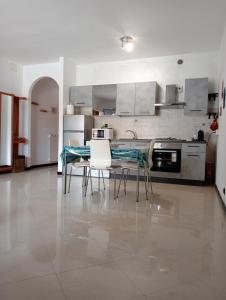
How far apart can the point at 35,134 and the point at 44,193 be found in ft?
13.2

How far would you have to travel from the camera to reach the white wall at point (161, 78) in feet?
18.2

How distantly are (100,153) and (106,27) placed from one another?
230 centimetres

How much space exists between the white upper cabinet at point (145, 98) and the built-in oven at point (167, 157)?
2.98 feet

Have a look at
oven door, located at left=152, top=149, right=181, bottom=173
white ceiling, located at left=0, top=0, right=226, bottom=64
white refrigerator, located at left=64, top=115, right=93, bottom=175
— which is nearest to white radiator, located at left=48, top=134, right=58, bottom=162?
white refrigerator, located at left=64, top=115, right=93, bottom=175

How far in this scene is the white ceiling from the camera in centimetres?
370

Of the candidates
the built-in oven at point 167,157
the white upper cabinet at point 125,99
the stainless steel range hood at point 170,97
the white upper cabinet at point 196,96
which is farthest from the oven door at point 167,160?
the white upper cabinet at point 125,99

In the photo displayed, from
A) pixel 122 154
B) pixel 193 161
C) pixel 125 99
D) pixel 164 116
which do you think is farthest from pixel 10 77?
pixel 193 161

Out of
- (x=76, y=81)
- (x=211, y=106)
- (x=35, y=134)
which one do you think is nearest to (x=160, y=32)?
(x=211, y=106)

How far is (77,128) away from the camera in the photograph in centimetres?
611

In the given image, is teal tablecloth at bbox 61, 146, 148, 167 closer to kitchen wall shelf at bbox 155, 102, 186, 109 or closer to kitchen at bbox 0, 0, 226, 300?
kitchen at bbox 0, 0, 226, 300

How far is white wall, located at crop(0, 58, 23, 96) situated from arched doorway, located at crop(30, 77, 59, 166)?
435mm

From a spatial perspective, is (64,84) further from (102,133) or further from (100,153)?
(100,153)

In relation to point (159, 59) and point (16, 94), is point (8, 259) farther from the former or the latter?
point (16, 94)

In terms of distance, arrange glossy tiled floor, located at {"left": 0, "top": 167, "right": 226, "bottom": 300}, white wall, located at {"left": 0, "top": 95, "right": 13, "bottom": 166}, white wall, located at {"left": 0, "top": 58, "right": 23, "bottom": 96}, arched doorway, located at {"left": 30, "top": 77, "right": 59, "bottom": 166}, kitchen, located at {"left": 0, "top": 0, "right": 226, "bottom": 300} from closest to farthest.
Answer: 1. glossy tiled floor, located at {"left": 0, "top": 167, "right": 226, "bottom": 300}
2. kitchen, located at {"left": 0, "top": 0, "right": 226, "bottom": 300}
3. white wall, located at {"left": 0, "top": 58, "right": 23, "bottom": 96}
4. white wall, located at {"left": 0, "top": 95, "right": 13, "bottom": 166}
5. arched doorway, located at {"left": 30, "top": 77, "right": 59, "bottom": 166}
